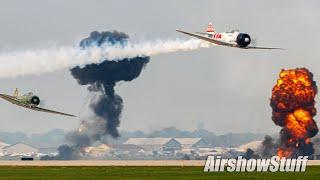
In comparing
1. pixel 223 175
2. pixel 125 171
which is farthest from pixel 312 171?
pixel 125 171

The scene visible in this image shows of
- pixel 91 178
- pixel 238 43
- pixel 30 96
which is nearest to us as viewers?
pixel 91 178

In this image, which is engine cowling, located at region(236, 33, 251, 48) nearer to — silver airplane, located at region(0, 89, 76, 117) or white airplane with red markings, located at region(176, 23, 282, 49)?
white airplane with red markings, located at region(176, 23, 282, 49)

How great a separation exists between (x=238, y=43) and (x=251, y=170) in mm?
25509

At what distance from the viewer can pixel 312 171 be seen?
179m

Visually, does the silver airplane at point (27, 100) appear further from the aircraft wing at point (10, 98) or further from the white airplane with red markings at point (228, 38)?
the white airplane with red markings at point (228, 38)

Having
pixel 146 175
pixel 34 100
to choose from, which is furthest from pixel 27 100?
pixel 146 175

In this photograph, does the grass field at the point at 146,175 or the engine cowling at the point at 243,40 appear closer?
the grass field at the point at 146,175

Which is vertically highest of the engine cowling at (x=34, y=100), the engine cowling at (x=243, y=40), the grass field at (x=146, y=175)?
the engine cowling at (x=243, y=40)

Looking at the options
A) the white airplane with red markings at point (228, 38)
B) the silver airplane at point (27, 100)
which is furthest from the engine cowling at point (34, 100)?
the white airplane with red markings at point (228, 38)

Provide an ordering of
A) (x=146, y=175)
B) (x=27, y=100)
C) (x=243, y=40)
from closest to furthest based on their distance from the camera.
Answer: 1. (x=146, y=175)
2. (x=243, y=40)
3. (x=27, y=100)

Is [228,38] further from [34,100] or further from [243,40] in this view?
[34,100]

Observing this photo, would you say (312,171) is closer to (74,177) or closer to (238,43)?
(238,43)

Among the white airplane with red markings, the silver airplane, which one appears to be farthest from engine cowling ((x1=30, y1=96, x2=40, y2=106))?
the white airplane with red markings

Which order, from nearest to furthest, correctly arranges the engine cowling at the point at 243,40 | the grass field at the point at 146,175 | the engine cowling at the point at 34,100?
the grass field at the point at 146,175, the engine cowling at the point at 243,40, the engine cowling at the point at 34,100
